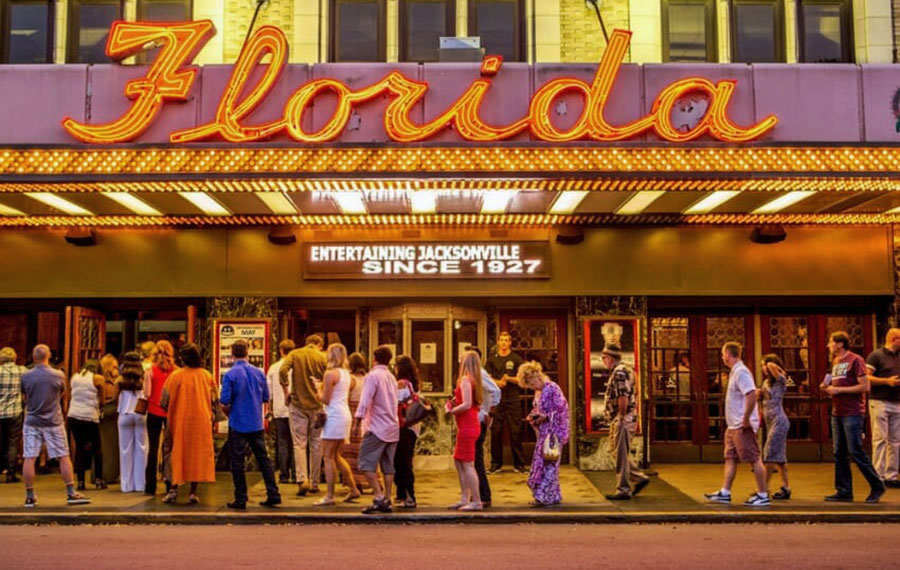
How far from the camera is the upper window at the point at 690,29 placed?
1638 centimetres

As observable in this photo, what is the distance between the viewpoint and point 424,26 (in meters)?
Answer: 16.5

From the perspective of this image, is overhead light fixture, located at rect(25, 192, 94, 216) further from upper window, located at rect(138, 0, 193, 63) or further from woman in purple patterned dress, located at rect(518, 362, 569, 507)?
woman in purple patterned dress, located at rect(518, 362, 569, 507)

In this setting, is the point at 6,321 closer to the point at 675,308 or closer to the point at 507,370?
the point at 507,370

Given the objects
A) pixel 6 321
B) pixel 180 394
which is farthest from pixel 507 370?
pixel 6 321

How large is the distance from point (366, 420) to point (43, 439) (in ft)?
13.0

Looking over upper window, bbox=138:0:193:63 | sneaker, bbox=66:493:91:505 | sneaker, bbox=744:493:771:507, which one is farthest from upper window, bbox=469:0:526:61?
sneaker, bbox=66:493:91:505

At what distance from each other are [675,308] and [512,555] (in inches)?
335

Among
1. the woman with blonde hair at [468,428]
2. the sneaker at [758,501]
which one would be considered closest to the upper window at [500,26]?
the woman with blonde hair at [468,428]

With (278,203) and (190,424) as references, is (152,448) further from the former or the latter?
(278,203)

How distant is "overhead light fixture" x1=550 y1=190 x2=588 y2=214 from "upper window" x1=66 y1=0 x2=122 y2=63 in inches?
303

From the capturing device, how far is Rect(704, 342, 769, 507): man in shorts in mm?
11922

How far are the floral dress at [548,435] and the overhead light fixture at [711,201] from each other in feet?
12.2

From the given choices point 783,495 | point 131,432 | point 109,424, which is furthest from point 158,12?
point 783,495

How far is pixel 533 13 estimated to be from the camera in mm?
16109
